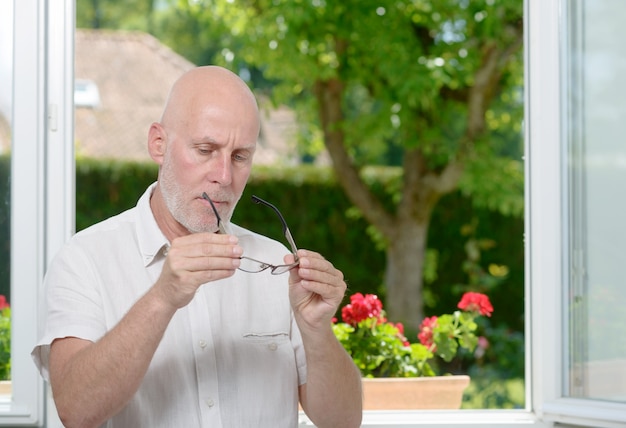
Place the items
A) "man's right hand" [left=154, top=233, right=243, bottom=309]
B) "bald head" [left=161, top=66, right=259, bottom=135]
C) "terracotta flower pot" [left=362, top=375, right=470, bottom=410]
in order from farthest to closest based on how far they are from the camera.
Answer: "terracotta flower pot" [left=362, top=375, right=470, bottom=410], "bald head" [left=161, top=66, right=259, bottom=135], "man's right hand" [left=154, top=233, right=243, bottom=309]

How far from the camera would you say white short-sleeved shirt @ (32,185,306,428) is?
154cm

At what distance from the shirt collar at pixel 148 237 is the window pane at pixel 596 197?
1.13m

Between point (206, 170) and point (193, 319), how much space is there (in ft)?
0.93

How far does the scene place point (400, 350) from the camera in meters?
2.78

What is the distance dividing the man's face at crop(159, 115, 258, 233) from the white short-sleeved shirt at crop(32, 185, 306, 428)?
107 millimetres

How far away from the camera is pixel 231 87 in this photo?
158cm

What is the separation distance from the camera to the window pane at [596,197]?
2217 mm

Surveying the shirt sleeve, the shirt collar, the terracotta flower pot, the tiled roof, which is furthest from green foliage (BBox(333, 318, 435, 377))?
the tiled roof

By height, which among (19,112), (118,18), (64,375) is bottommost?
(64,375)

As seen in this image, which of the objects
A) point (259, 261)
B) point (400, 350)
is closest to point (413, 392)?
point (400, 350)

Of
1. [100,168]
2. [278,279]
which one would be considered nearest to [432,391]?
[278,279]

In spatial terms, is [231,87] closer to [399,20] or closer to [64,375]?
[64,375]

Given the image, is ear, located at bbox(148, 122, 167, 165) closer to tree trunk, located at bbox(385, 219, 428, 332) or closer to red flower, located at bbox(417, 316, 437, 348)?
red flower, located at bbox(417, 316, 437, 348)

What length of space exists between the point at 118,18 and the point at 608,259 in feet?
49.1
